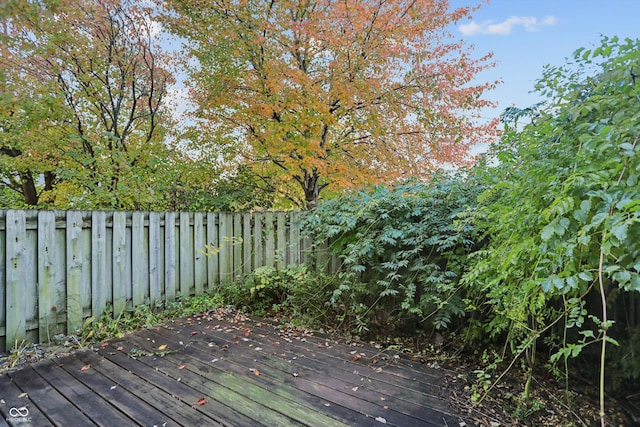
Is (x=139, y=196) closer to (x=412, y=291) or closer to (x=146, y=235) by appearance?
(x=146, y=235)

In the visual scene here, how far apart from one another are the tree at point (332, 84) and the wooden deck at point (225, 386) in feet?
10.2

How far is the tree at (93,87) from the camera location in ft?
13.3

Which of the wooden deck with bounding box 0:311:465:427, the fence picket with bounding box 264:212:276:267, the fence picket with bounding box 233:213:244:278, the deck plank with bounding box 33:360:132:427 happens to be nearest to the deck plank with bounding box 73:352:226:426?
the wooden deck with bounding box 0:311:465:427

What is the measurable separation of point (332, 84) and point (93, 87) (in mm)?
3259

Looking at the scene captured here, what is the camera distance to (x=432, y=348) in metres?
2.60

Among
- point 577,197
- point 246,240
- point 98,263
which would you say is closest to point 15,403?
point 98,263

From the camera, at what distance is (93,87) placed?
4.48 meters

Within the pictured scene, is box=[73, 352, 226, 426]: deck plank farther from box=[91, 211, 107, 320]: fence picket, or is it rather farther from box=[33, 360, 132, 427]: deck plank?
box=[91, 211, 107, 320]: fence picket

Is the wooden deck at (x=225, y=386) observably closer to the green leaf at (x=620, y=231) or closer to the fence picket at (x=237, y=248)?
the green leaf at (x=620, y=231)

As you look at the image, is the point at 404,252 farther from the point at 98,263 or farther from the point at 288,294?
the point at 98,263

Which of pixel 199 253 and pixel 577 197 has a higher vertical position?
pixel 577 197

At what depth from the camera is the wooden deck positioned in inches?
66.1

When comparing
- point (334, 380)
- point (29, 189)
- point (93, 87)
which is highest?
point (93, 87)

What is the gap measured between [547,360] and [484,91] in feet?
14.9
